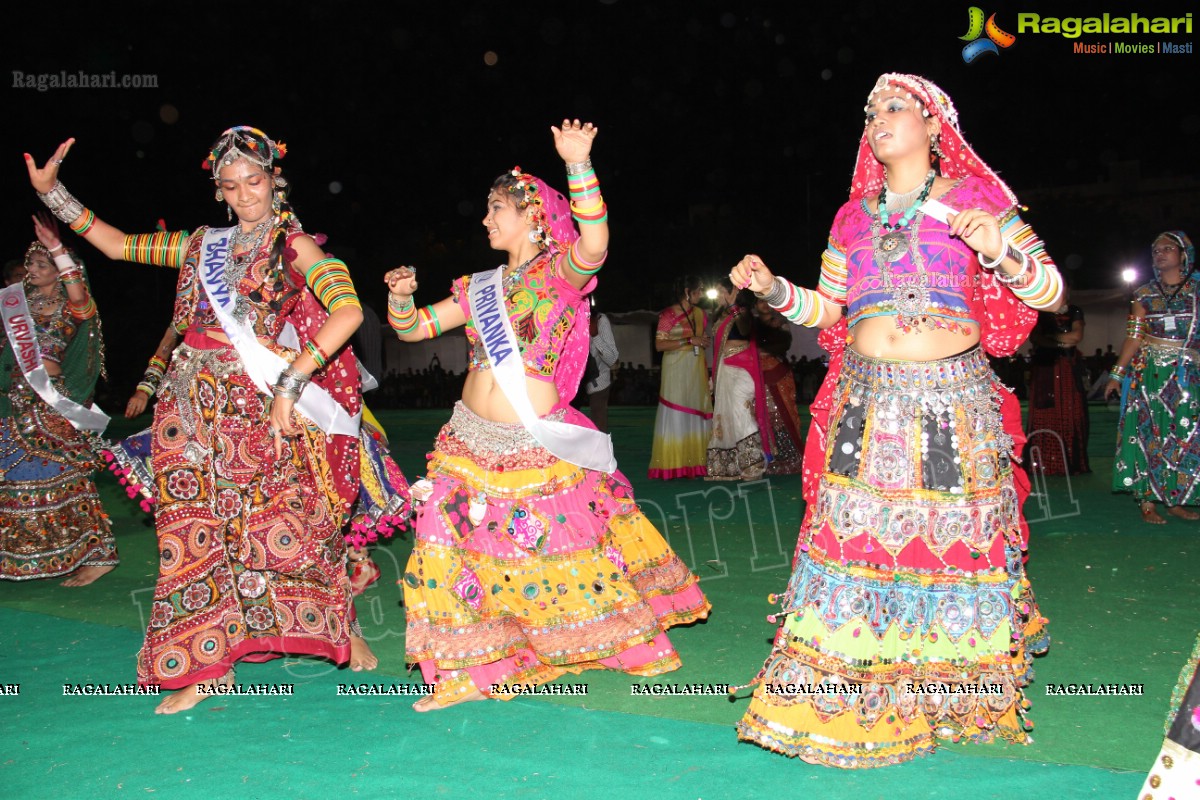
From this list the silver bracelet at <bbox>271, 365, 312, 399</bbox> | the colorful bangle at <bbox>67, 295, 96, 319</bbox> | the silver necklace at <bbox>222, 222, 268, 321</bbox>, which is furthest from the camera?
the colorful bangle at <bbox>67, 295, 96, 319</bbox>

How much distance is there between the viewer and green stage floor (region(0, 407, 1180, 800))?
9.77 feet

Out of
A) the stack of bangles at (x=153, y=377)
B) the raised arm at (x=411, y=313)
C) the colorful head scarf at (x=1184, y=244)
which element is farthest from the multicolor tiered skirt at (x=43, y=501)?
the colorful head scarf at (x=1184, y=244)

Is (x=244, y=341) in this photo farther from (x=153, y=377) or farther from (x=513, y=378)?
(x=153, y=377)

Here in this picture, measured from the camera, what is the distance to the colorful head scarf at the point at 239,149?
3943 mm

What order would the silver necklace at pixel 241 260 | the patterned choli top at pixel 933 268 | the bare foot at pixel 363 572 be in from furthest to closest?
the bare foot at pixel 363 572 < the silver necklace at pixel 241 260 < the patterned choli top at pixel 933 268

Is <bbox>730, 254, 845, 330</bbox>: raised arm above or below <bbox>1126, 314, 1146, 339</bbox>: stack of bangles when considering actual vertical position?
above

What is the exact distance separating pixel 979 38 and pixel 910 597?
14822 mm

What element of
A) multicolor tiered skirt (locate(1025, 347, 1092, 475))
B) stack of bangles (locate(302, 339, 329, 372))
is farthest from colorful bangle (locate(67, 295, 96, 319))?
multicolor tiered skirt (locate(1025, 347, 1092, 475))

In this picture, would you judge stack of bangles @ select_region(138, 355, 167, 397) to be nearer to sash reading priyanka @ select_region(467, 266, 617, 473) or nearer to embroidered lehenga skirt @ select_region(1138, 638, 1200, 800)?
sash reading priyanka @ select_region(467, 266, 617, 473)

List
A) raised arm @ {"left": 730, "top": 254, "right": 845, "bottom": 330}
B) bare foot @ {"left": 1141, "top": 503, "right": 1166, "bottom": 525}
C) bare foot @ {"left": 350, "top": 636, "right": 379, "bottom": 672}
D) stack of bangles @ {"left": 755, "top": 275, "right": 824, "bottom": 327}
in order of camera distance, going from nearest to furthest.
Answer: raised arm @ {"left": 730, "top": 254, "right": 845, "bottom": 330} → stack of bangles @ {"left": 755, "top": 275, "right": 824, "bottom": 327} → bare foot @ {"left": 350, "top": 636, "right": 379, "bottom": 672} → bare foot @ {"left": 1141, "top": 503, "right": 1166, "bottom": 525}

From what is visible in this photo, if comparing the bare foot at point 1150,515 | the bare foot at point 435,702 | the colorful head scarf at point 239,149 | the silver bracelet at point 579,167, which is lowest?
the bare foot at point 1150,515

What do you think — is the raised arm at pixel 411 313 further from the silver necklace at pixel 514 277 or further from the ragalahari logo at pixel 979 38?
the ragalahari logo at pixel 979 38

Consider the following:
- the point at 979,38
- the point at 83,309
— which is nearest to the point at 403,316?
the point at 83,309

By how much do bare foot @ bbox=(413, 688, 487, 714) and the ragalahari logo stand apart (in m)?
13.2
